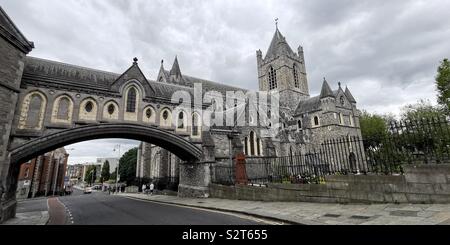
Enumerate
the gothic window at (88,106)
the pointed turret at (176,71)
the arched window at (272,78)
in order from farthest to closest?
the arched window at (272,78) → the pointed turret at (176,71) → the gothic window at (88,106)

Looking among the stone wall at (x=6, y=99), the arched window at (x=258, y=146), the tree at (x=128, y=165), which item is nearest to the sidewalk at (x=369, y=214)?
the stone wall at (x=6, y=99)

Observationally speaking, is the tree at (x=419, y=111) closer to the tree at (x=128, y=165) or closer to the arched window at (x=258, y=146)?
the arched window at (x=258, y=146)

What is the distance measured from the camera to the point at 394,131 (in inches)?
356

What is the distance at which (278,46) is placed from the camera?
49.6 metres

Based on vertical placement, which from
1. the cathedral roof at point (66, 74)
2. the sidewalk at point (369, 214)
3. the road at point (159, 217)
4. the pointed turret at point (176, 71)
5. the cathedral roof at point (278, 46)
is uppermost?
the cathedral roof at point (278, 46)

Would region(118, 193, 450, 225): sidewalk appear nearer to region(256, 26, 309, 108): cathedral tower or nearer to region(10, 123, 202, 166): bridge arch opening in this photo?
region(10, 123, 202, 166): bridge arch opening

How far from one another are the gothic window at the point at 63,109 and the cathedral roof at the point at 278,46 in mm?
44008

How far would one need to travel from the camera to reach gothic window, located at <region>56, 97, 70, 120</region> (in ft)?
41.8

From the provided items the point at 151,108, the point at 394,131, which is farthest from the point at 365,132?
the point at 151,108

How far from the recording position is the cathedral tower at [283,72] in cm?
4672

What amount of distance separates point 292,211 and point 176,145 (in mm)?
10251

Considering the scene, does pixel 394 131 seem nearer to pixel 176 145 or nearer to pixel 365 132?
pixel 176 145

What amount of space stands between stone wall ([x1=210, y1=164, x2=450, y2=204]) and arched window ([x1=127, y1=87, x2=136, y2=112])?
34.5 feet

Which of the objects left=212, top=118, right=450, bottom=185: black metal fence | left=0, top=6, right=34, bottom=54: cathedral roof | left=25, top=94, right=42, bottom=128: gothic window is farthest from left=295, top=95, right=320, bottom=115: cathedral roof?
left=0, top=6, right=34, bottom=54: cathedral roof
